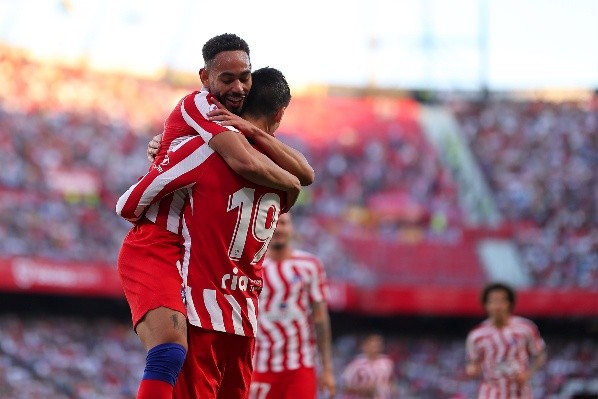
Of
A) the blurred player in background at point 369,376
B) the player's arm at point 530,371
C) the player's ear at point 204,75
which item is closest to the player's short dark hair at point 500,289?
the player's arm at point 530,371

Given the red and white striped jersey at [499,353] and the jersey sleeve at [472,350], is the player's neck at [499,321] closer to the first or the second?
the red and white striped jersey at [499,353]

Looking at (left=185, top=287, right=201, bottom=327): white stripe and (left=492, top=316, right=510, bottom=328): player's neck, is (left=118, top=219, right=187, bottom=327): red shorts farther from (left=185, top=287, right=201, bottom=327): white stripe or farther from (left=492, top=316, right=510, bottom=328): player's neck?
(left=492, top=316, right=510, bottom=328): player's neck

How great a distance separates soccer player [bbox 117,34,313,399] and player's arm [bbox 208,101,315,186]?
0.05 metres

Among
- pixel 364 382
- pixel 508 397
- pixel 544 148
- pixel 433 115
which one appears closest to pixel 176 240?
pixel 508 397

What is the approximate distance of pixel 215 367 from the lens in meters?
4.89

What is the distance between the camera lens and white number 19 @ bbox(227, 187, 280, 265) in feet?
16.1

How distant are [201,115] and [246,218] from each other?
1.72ft

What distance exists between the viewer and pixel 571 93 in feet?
130

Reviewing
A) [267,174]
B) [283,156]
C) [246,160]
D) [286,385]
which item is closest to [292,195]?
[283,156]

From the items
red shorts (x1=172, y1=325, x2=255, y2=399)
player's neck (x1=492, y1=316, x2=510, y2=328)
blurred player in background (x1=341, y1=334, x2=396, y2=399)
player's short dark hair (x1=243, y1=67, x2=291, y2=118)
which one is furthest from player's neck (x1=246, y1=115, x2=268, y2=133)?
blurred player in background (x1=341, y1=334, x2=396, y2=399)

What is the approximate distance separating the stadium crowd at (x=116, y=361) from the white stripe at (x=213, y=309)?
16.1 meters

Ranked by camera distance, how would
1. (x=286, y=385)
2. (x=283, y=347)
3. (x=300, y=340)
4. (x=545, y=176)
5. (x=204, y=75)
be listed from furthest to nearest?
(x=545, y=176)
(x=300, y=340)
(x=283, y=347)
(x=286, y=385)
(x=204, y=75)

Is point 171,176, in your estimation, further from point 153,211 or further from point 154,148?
point 154,148

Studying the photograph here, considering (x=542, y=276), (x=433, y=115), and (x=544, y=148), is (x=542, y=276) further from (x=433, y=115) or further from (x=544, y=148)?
(x=433, y=115)
